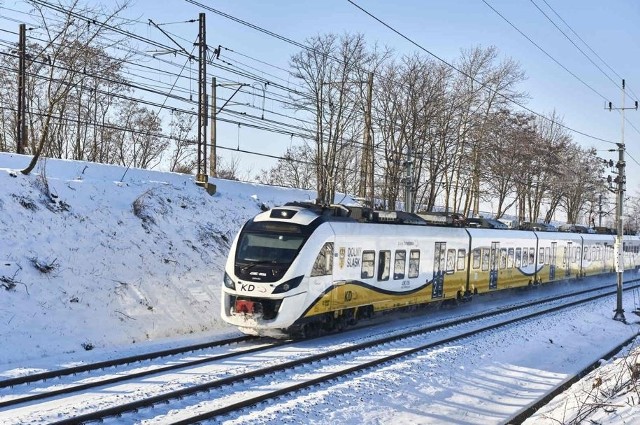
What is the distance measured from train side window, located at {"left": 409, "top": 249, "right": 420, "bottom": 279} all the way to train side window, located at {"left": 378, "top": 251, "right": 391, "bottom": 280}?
1250 mm

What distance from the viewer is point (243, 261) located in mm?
14039

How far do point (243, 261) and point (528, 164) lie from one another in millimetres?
32541

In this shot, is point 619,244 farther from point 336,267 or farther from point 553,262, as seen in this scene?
point 336,267

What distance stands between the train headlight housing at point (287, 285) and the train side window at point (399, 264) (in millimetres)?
4409

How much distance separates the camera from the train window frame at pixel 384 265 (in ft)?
54.3

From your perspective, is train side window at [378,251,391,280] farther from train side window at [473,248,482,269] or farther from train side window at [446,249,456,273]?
train side window at [473,248,482,269]

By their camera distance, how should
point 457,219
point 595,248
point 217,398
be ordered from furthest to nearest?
point 595,248 < point 457,219 < point 217,398

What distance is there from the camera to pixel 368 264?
16.1m

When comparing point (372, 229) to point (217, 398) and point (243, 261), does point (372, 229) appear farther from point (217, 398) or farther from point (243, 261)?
point (217, 398)

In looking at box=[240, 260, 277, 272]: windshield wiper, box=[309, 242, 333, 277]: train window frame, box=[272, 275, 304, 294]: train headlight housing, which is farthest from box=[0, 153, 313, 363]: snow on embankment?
box=[309, 242, 333, 277]: train window frame

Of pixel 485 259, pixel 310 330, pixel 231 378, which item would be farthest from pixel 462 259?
pixel 231 378

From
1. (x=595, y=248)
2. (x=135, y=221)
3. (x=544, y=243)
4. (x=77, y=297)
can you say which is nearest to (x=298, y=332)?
(x=77, y=297)

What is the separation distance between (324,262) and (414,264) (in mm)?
4612

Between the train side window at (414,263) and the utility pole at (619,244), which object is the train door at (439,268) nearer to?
the train side window at (414,263)
